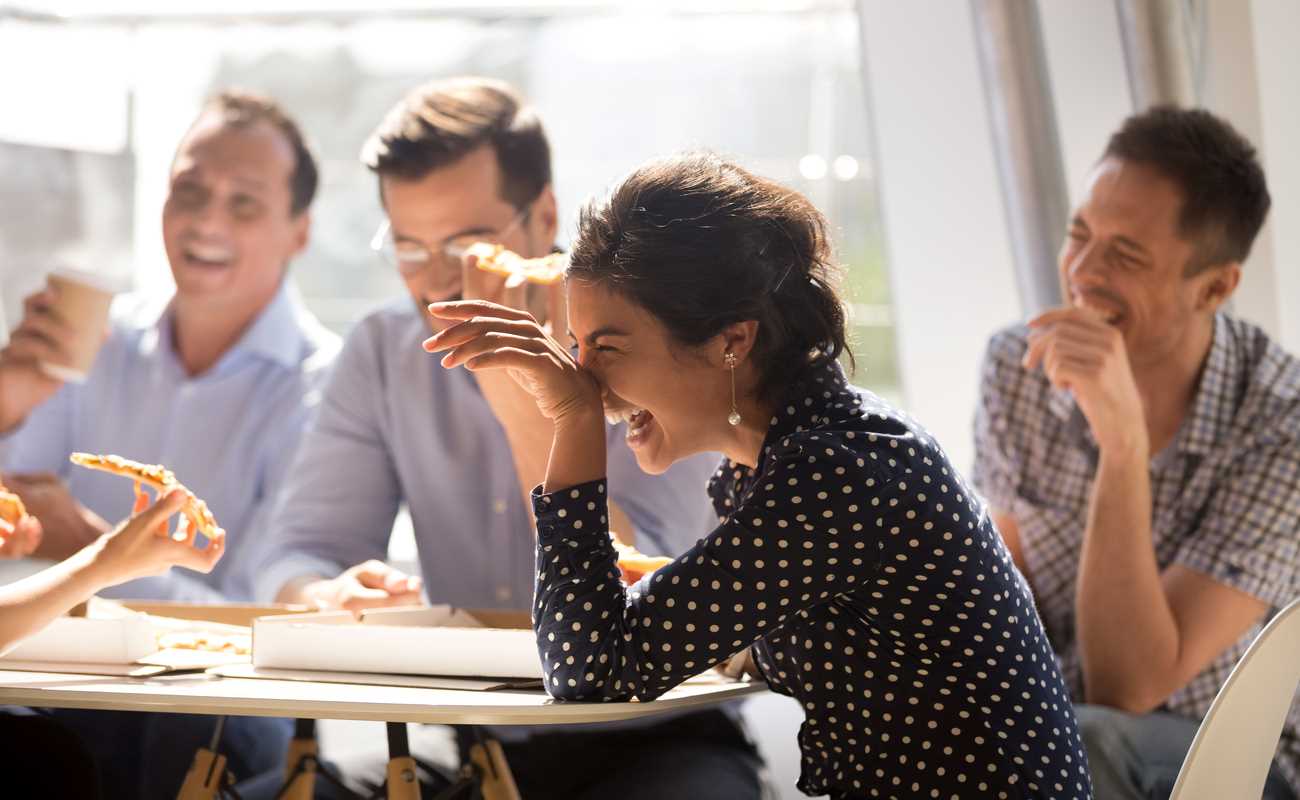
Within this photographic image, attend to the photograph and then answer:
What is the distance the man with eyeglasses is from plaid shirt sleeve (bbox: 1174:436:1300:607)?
811mm

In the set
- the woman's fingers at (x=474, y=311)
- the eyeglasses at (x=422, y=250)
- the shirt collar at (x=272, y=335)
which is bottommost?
the shirt collar at (x=272, y=335)

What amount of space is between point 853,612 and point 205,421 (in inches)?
78.1

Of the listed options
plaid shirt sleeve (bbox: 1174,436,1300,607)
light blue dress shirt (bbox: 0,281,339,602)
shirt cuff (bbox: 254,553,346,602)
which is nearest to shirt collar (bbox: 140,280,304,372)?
light blue dress shirt (bbox: 0,281,339,602)

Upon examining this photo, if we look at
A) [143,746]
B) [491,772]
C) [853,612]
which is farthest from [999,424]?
[143,746]

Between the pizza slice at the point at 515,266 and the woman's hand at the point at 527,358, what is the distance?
0.47 m

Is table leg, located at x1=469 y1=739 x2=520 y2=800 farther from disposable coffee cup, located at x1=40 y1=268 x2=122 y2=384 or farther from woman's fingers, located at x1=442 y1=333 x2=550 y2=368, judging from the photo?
disposable coffee cup, located at x1=40 y1=268 x2=122 y2=384

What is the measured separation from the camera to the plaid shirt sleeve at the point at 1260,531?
213 centimetres

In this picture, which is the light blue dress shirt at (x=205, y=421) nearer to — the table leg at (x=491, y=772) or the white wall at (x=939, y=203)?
the table leg at (x=491, y=772)

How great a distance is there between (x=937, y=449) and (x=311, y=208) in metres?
2.14

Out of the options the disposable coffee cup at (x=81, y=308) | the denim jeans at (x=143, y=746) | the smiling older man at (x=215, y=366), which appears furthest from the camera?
the smiling older man at (x=215, y=366)

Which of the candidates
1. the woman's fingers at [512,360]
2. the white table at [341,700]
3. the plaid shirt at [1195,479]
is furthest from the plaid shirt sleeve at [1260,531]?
the woman's fingers at [512,360]

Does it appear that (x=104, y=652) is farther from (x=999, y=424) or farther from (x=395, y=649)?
(x=999, y=424)

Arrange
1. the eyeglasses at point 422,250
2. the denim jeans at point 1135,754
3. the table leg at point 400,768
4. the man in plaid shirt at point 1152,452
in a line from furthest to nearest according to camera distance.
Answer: the eyeglasses at point 422,250, the man in plaid shirt at point 1152,452, the denim jeans at point 1135,754, the table leg at point 400,768

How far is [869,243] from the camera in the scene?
14.3 feet
